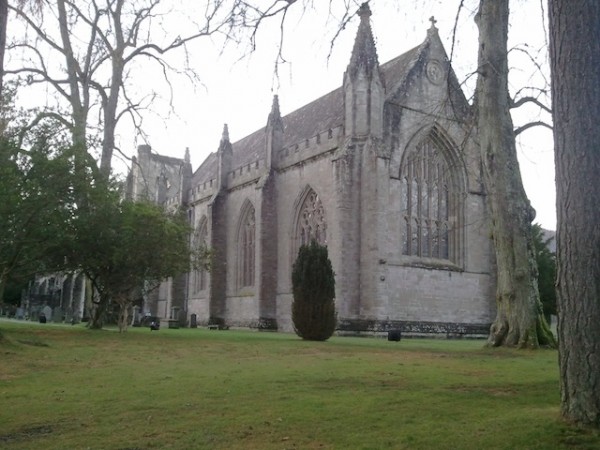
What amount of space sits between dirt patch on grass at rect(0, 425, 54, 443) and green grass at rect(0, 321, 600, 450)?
0.01 meters

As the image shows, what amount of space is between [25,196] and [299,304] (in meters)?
8.46

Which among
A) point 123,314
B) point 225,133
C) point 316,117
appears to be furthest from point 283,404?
point 225,133

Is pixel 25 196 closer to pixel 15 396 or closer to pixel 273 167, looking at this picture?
pixel 15 396

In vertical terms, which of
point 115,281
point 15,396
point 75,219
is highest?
point 75,219

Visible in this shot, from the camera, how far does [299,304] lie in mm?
20125

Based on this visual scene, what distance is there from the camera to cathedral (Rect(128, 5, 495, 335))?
25.8 metres

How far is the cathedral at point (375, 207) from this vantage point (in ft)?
84.7

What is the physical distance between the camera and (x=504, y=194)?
15.6 m

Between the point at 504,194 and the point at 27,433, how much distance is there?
12305 mm

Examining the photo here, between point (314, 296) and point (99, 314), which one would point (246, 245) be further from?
point (314, 296)

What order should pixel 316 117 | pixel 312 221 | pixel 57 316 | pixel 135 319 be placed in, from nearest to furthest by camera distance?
pixel 312 221 < pixel 316 117 < pixel 135 319 < pixel 57 316

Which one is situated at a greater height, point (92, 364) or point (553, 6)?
point (553, 6)

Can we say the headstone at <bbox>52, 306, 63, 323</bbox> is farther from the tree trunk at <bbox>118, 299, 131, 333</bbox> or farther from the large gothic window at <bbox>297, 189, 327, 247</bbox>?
the tree trunk at <bbox>118, 299, 131, 333</bbox>

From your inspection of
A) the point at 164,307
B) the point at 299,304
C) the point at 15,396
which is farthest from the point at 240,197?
the point at 15,396
